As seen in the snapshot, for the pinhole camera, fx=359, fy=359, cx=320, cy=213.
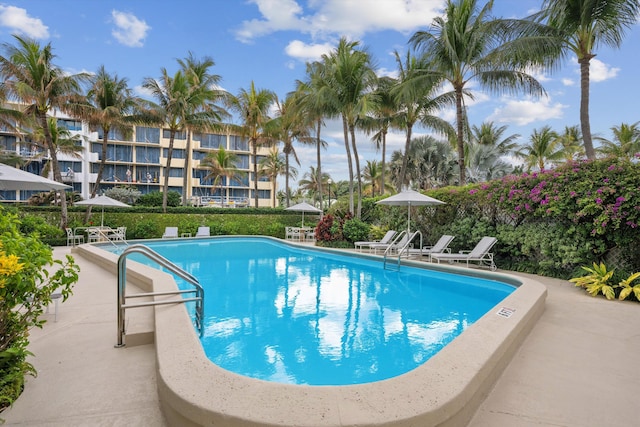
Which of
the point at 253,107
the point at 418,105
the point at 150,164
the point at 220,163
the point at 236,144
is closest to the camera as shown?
the point at 418,105

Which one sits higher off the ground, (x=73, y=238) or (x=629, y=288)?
(x=73, y=238)

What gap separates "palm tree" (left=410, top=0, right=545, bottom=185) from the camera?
1180 centimetres

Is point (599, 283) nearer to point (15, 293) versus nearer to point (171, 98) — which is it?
point (15, 293)

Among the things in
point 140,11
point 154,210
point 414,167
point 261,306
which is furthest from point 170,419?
point 414,167

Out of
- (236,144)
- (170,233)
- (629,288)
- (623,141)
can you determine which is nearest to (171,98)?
(170,233)

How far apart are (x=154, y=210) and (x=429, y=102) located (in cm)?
1560

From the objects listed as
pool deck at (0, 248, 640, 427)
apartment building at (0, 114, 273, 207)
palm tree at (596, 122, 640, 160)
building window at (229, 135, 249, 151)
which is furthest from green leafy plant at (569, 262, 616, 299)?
building window at (229, 135, 249, 151)

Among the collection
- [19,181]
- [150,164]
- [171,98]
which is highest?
[171,98]

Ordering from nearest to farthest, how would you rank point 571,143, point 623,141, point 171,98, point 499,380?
point 499,380
point 171,98
point 623,141
point 571,143

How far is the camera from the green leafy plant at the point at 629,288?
235 inches

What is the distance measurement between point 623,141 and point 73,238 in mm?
35010

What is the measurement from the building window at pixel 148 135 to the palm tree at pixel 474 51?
33947 mm

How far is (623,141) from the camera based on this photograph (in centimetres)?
2623

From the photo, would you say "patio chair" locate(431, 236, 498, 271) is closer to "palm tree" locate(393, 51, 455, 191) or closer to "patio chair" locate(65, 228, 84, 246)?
"palm tree" locate(393, 51, 455, 191)
